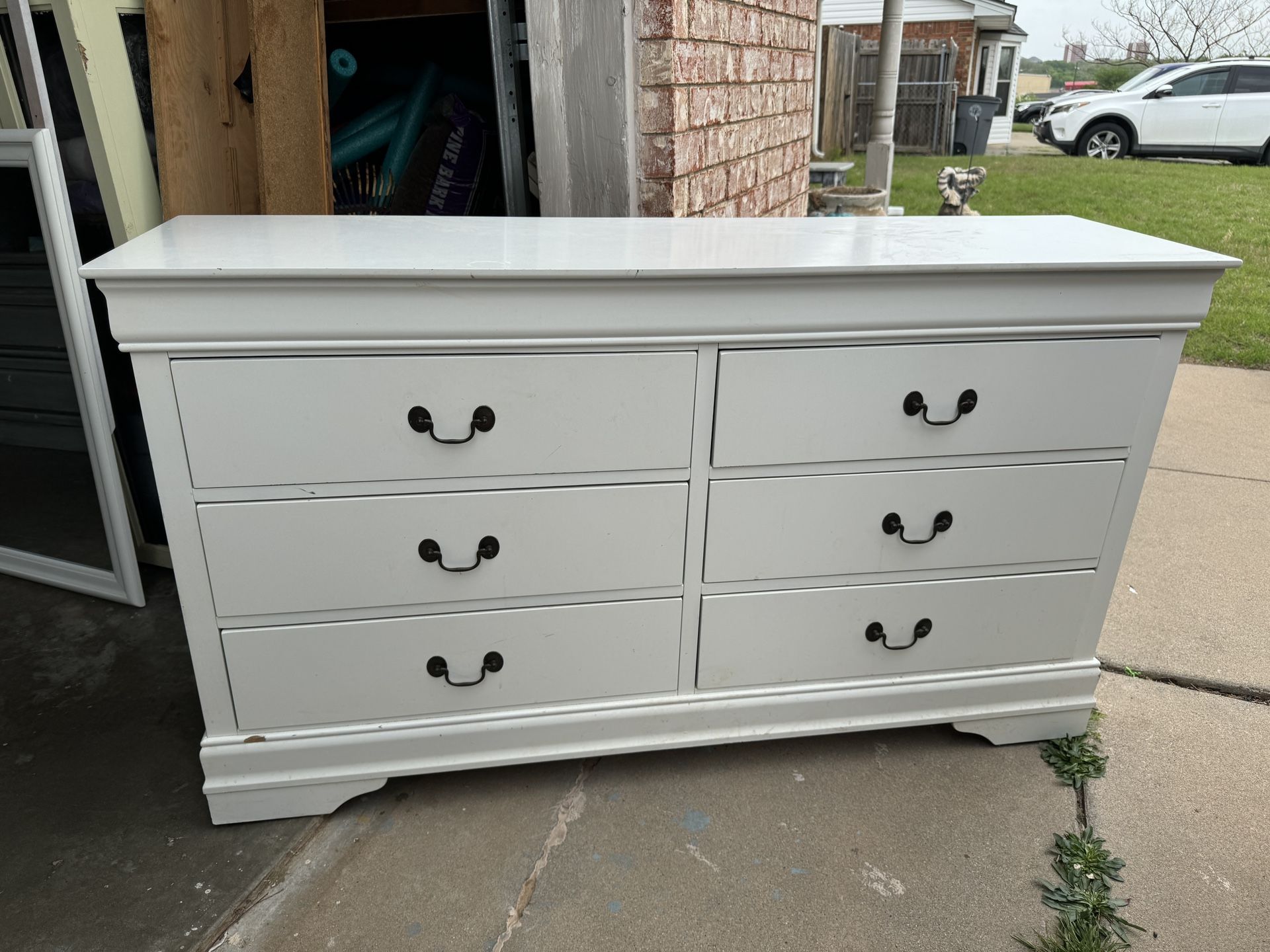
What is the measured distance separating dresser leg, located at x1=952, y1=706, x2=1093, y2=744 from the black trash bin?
11.5 metres

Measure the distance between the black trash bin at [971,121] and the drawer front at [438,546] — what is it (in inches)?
469

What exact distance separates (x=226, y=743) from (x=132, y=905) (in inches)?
11.7

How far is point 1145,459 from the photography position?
5.73 ft

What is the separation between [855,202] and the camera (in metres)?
4.32

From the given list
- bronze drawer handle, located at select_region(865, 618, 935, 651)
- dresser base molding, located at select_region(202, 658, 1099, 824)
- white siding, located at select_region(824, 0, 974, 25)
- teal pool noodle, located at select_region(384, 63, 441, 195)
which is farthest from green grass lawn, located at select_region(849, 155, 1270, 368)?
white siding, located at select_region(824, 0, 974, 25)

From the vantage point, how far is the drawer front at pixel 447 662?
1.63 meters

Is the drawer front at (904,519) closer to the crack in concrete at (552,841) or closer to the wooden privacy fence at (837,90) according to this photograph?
the crack in concrete at (552,841)

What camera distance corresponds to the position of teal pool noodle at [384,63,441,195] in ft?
8.96

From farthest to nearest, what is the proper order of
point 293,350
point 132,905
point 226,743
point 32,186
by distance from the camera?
point 32,186, point 226,743, point 132,905, point 293,350

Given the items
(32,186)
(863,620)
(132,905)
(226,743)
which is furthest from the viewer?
(32,186)

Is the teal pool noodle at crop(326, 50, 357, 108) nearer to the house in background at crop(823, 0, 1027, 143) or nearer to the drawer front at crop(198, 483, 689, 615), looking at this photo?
the drawer front at crop(198, 483, 689, 615)

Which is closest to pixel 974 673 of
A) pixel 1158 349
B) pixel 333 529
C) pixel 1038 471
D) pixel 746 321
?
pixel 1038 471

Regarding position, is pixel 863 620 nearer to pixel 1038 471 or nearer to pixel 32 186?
pixel 1038 471

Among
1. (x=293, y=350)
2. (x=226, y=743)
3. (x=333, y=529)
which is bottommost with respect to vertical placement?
(x=226, y=743)
